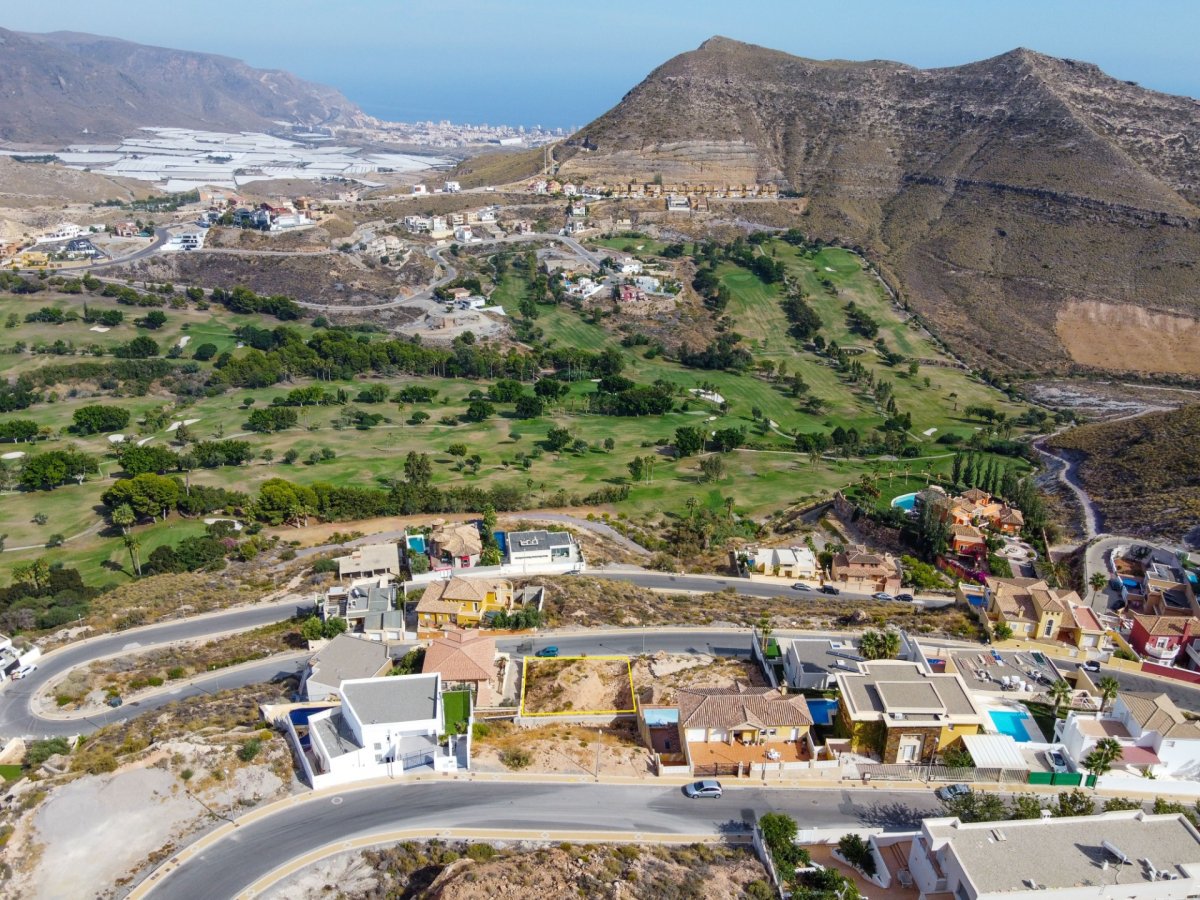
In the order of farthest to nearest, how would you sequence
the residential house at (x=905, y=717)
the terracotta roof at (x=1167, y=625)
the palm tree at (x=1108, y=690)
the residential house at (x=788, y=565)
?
the residential house at (x=788, y=565) < the terracotta roof at (x=1167, y=625) < the palm tree at (x=1108, y=690) < the residential house at (x=905, y=717)

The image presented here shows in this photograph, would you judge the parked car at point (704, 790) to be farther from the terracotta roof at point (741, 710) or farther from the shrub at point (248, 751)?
the shrub at point (248, 751)

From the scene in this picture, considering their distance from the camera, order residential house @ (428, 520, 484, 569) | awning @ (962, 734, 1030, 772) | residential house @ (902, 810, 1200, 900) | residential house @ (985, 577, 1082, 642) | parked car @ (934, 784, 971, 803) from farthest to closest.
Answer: residential house @ (428, 520, 484, 569) → residential house @ (985, 577, 1082, 642) → awning @ (962, 734, 1030, 772) → parked car @ (934, 784, 971, 803) → residential house @ (902, 810, 1200, 900)

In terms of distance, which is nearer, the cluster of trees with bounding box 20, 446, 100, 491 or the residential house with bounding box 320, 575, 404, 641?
the residential house with bounding box 320, 575, 404, 641

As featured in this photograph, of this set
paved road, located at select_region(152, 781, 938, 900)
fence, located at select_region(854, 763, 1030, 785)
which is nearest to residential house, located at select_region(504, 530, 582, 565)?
paved road, located at select_region(152, 781, 938, 900)

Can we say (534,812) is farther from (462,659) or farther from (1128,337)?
(1128,337)

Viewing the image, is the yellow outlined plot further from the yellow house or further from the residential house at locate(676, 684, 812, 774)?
the yellow house

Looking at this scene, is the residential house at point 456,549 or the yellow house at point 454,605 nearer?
the yellow house at point 454,605

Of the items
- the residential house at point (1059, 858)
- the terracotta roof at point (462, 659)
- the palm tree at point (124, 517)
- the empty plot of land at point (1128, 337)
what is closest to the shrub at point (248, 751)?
the terracotta roof at point (462, 659)

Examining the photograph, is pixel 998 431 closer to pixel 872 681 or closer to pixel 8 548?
pixel 872 681
